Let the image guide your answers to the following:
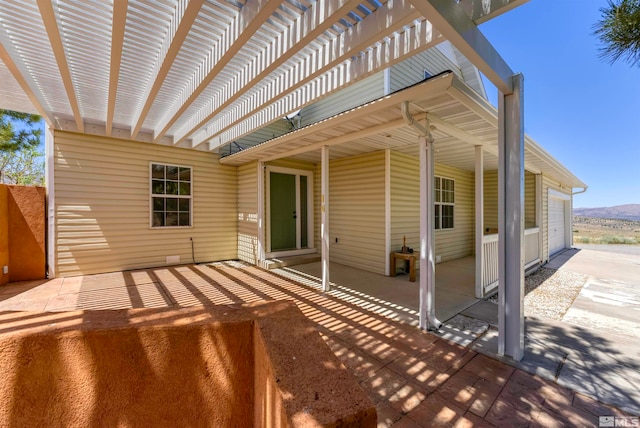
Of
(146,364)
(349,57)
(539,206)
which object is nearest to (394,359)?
(146,364)

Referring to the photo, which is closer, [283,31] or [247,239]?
[283,31]

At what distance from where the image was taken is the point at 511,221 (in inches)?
97.0

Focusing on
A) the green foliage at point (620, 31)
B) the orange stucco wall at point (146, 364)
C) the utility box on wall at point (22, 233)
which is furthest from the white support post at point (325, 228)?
the utility box on wall at point (22, 233)

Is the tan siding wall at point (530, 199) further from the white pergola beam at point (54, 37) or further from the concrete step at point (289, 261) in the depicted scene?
the white pergola beam at point (54, 37)

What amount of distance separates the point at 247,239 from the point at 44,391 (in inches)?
219

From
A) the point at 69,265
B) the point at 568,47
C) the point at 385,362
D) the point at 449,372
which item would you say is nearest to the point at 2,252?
the point at 69,265

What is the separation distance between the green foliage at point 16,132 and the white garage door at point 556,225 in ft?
62.3

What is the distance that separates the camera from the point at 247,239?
22.6 ft

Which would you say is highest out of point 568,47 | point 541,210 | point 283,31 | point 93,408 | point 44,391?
point 568,47

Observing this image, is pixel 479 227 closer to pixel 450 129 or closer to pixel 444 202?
pixel 450 129

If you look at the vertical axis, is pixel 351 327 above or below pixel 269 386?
below

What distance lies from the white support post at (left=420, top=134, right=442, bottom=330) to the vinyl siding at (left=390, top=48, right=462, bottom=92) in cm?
359

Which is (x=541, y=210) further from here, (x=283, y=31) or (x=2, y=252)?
(x=2, y=252)

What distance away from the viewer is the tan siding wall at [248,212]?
257 inches
